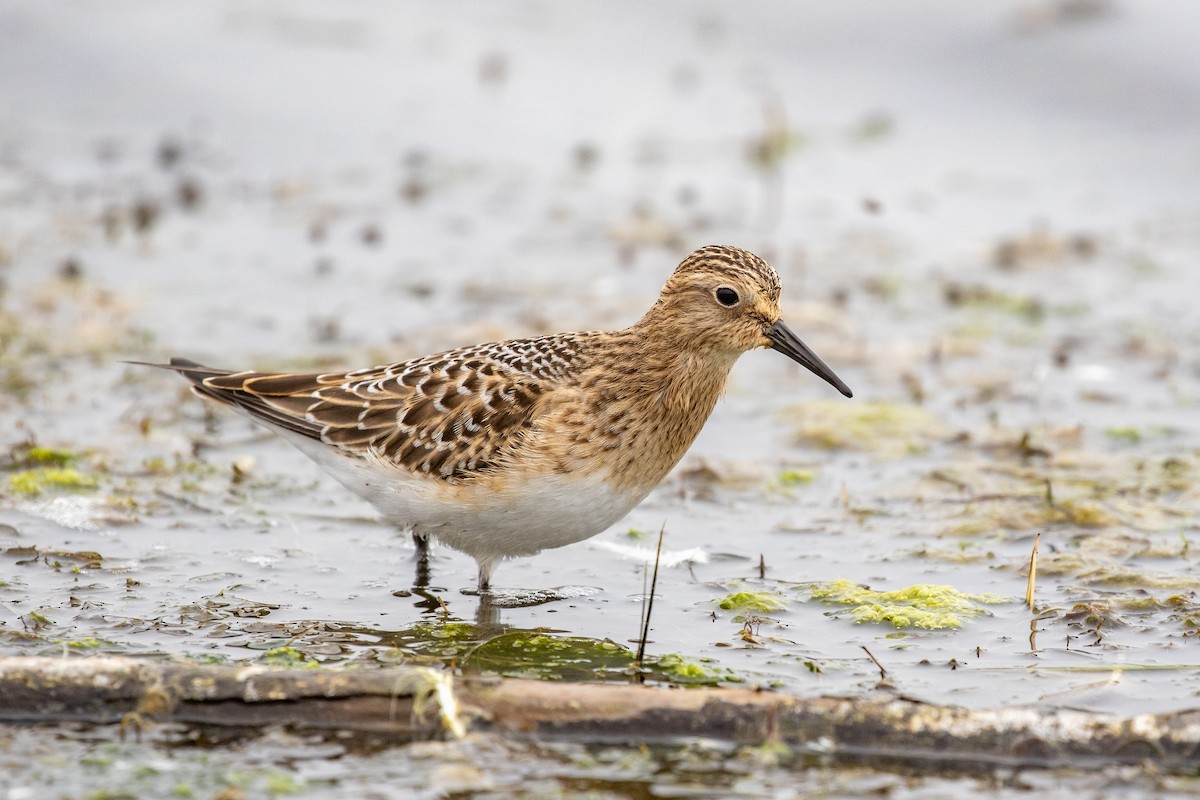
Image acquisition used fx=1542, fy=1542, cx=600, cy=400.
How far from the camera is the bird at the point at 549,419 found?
268 inches

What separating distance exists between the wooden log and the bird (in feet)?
5.70

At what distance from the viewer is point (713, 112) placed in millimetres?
15883

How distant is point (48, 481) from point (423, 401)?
2.24 metres

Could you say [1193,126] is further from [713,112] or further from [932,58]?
[713,112]

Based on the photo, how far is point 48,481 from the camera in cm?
802

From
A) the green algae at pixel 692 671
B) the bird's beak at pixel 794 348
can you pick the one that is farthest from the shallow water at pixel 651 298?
the bird's beak at pixel 794 348

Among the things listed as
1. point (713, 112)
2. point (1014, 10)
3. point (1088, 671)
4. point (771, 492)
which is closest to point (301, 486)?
point (771, 492)

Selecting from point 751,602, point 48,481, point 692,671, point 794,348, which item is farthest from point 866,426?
point 48,481

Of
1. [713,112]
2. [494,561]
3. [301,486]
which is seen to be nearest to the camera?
[494,561]

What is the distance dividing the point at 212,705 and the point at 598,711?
1286 mm

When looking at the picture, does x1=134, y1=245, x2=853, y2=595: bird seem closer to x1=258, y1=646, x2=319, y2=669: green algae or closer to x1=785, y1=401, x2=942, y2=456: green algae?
x1=258, y1=646, x2=319, y2=669: green algae

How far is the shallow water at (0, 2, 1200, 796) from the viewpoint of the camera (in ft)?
21.9

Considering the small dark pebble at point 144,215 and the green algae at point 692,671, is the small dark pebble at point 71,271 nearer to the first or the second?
the small dark pebble at point 144,215

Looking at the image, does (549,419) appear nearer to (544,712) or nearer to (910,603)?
(910,603)
